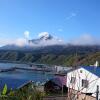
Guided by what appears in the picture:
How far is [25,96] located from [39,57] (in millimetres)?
169198

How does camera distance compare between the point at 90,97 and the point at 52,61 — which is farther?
the point at 52,61

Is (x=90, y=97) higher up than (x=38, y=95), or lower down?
lower down

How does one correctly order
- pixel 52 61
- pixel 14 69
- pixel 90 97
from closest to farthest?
1. pixel 90 97
2. pixel 14 69
3. pixel 52 61

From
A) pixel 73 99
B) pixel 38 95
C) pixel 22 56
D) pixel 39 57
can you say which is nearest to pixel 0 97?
pixel 38 95

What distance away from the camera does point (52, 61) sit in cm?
15888

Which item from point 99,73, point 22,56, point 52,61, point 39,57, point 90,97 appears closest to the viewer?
point 90,97

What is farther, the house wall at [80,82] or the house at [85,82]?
the house wall at [80,82]

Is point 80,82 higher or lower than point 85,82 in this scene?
lower

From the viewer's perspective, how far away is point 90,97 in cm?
1973

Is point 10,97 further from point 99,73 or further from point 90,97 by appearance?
point 99,73

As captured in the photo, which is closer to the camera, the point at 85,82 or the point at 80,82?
the point at 85,82

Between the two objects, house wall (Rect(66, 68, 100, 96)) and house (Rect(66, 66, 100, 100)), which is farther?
house wall (Rect(66, 68, 100, 96))

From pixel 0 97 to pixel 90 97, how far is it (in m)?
15.0

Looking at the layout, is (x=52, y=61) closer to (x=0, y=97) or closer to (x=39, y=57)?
(x=39, y=57)
